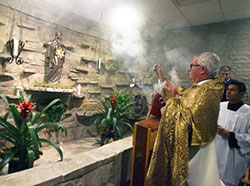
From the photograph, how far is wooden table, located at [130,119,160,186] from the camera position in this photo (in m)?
1.71

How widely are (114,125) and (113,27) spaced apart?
2919 millimetres

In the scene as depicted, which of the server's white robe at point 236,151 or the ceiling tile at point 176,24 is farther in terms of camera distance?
the ceiling tile at point 176,24

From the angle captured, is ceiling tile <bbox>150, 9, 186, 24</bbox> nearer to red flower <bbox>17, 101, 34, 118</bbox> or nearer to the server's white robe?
the server's white robe

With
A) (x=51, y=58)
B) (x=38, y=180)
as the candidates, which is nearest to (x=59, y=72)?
(x=51, y=58)

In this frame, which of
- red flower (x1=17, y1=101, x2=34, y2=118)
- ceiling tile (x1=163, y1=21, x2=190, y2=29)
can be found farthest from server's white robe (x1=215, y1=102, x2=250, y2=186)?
ceiling tile (x1=163, y1=21, x2=190, y2=29)

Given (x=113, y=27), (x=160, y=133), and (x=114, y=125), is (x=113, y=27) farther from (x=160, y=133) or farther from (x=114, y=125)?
(x=160, y=133)

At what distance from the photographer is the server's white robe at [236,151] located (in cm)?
203

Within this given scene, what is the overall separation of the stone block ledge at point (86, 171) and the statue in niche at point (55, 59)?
204 cm

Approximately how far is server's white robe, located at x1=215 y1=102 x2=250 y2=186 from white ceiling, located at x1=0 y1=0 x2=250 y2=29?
8.33 feet

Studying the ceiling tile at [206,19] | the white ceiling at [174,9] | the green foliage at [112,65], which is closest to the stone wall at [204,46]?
the ceiling tile at [206,19]

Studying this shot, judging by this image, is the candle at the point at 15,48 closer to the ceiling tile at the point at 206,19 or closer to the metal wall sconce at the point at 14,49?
the metal wall sconce at the point at 14,49

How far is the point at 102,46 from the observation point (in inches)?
187

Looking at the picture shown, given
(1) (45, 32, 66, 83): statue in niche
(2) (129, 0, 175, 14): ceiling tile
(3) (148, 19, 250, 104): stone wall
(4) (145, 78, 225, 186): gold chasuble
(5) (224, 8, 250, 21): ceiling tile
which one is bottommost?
(4) (145, 78, 225, 186): gold chasuble

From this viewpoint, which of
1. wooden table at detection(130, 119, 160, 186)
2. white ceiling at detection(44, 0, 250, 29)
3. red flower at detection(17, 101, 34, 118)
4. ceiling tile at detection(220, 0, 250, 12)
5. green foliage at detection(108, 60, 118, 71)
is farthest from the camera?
green foliage at detection(108, 60, 118, 71)
